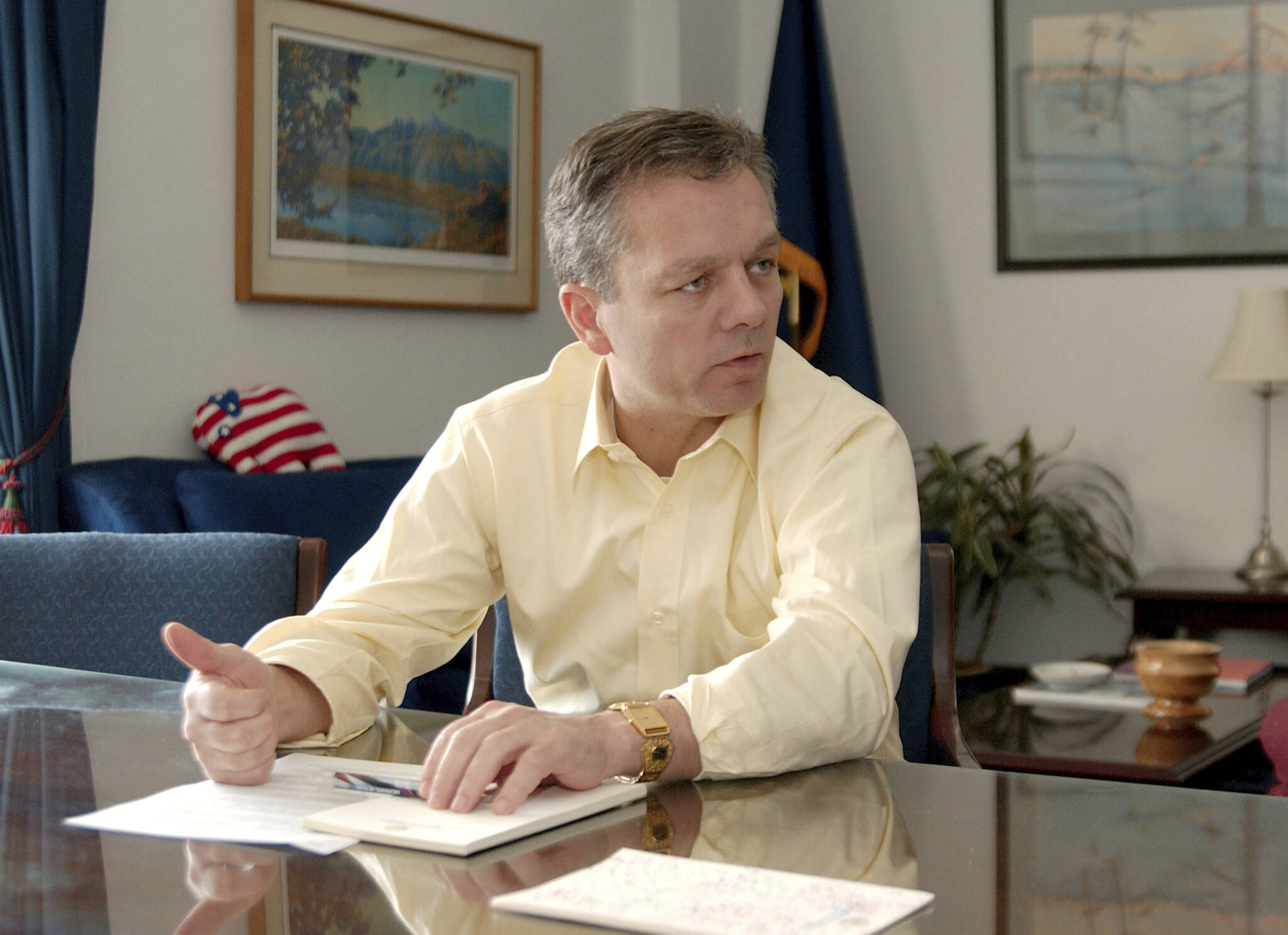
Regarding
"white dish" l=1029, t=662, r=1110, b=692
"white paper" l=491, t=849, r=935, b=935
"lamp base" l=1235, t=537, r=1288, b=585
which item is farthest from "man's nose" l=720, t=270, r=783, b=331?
"lamp base" l=1235, t=537, r=1288, b=585

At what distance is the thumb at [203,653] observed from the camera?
42.6 inches

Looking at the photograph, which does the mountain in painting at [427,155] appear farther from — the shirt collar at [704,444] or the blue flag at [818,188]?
the shirt collar at [704,444]

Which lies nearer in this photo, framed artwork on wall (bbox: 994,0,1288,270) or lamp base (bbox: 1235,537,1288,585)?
lamp base (bbox: 1235,537,1288,585)

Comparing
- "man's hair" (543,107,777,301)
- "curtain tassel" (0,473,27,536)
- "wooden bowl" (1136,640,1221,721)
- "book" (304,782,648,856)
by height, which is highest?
"man's hair" (543,107,777,301)

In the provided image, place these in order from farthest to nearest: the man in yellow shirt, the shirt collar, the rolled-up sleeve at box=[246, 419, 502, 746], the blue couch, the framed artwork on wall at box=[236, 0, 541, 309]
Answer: the framed artwork on wall at box=[236, 0, 541, 309] < the blue couch < the shirt collar < the rolled-up sleeve at box=[246, 419, 502, 746] < the man in yellow shirt

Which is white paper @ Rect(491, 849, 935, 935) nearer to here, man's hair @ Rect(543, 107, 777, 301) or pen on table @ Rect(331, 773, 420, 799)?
pen on table @ Rect(331, 773, 420, 799)

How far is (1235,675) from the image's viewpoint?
303cm

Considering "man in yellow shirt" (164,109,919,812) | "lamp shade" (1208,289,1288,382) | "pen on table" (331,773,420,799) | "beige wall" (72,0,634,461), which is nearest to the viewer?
"pen on table" (331,773,420,799)

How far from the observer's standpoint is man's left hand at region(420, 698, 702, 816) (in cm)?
97

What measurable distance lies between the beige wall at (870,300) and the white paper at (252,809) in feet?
7.82

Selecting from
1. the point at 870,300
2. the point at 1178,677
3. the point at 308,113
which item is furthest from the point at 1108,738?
the point at 870,300

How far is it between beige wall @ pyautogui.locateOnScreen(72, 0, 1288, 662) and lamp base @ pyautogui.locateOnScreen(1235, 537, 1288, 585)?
201 millimetres

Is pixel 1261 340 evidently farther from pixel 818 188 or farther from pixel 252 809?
pixel 252 809

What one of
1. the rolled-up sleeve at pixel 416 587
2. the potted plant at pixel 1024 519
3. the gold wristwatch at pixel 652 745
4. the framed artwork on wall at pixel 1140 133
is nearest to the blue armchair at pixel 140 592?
the rolled-up sleeve at pixel 416 587
